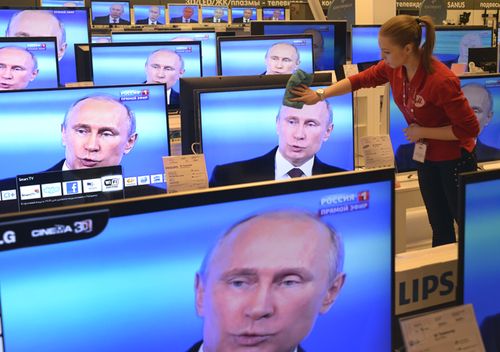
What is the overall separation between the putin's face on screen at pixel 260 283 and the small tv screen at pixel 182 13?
13949 mm

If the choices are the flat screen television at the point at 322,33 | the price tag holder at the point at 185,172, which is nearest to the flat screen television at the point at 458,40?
the flat screen television at the point at 322,33

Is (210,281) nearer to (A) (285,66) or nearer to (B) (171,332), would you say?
(B) (171,332)

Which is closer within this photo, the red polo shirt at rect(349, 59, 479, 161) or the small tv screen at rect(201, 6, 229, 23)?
the red polo shirt at rect(349, 59, 479, 161)

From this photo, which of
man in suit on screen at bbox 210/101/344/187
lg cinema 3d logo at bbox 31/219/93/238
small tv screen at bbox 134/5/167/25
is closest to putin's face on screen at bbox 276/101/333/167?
man in suit on screen at bbox 210/101/344/187

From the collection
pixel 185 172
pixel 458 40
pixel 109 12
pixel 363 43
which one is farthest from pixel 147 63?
pixel 109 12

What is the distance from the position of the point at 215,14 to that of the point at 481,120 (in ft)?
42.3

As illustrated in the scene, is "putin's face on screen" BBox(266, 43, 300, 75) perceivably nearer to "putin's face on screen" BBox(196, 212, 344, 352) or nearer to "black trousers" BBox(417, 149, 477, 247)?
"black trousers" BBox(417, 149, 477, 247)

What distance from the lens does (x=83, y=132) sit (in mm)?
2391

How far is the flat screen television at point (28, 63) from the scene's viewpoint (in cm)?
386

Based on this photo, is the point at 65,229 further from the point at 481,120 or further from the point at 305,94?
the point at 481,120

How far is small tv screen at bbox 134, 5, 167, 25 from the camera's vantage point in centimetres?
1451

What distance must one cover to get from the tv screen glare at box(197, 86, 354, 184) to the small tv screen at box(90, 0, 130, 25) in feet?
37.3

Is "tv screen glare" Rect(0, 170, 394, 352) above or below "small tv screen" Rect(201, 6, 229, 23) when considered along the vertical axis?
below

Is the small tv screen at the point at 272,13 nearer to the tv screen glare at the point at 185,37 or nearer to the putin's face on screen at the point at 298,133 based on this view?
the tv screen glare at the point at 185,37
